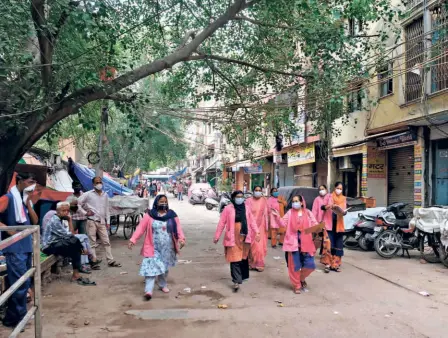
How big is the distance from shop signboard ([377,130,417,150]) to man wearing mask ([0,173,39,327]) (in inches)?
444

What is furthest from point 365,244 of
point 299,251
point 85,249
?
point 85,249

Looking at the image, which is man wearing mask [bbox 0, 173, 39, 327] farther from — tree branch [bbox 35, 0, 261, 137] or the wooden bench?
tree branch [bbox 35, 0, 261, 137]

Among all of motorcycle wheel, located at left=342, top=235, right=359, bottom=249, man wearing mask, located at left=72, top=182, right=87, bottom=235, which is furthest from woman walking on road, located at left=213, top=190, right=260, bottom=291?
motorcycle wheel, located at left=342, top=235, right=359, bottom=249

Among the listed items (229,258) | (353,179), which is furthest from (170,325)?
(353,179)

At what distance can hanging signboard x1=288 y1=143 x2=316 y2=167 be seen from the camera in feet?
62.4

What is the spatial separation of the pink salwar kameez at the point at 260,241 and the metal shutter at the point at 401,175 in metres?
7.34

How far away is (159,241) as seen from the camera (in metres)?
6.31

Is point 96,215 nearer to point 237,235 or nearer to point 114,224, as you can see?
point 237,235

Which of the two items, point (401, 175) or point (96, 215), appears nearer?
point (96, 215)

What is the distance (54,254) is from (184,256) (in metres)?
3.66

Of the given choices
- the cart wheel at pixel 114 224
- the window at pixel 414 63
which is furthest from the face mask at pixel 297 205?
Result: the cart wheel at pixel 114 224

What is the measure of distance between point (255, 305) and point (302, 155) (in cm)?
1519

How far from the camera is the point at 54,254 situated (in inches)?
266

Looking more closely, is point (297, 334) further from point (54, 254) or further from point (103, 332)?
point (54, 254)
